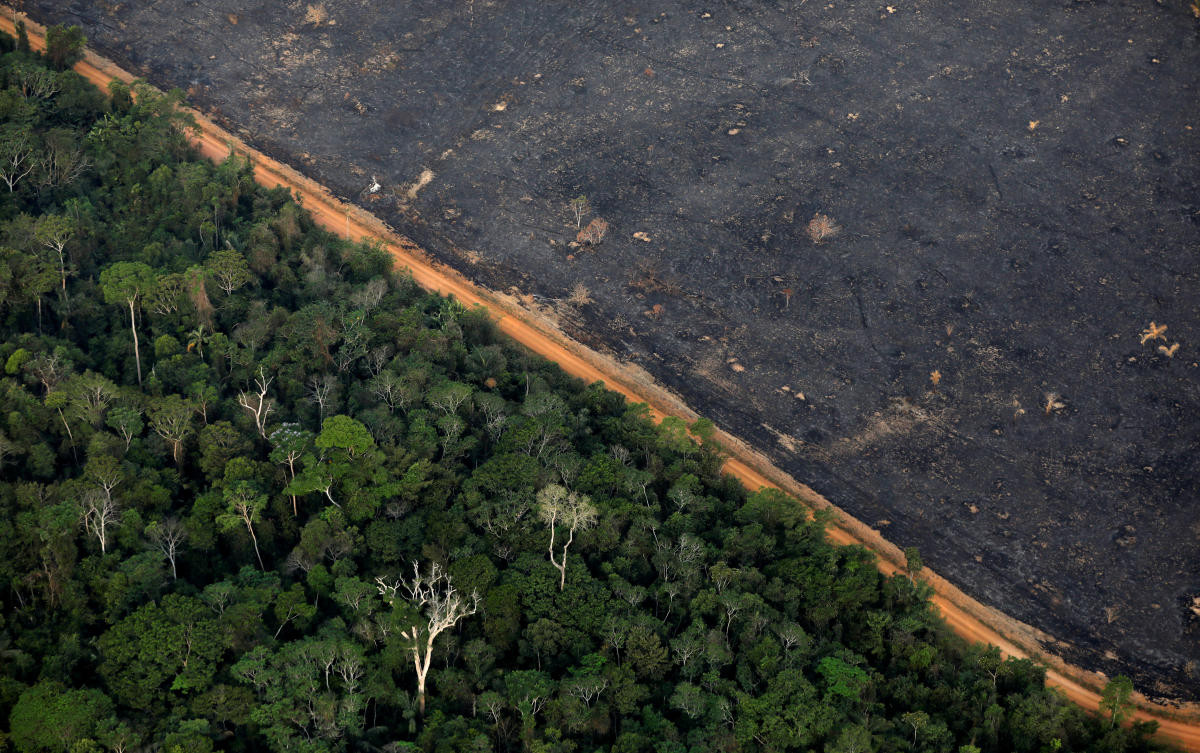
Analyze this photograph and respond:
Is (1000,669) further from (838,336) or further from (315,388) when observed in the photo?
(315,388)

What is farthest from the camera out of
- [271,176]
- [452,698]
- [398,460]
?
[271,176]

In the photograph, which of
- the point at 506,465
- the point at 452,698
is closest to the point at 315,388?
the point at 506,465

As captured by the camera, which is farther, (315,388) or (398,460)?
(315,388)

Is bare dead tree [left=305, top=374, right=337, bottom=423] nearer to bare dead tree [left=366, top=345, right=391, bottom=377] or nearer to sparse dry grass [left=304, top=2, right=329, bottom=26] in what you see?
bare dead tree [left=366, top=345, right=391, bottom=377]

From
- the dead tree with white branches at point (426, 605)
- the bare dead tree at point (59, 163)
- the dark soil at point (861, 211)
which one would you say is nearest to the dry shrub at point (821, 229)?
the dark soil at point (861, 211)

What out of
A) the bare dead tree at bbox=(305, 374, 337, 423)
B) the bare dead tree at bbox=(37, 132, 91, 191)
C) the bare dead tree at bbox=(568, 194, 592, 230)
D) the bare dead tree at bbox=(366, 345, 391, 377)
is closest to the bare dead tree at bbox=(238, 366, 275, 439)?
the bare dead tree at bbox=(305, 374, 337, 423)

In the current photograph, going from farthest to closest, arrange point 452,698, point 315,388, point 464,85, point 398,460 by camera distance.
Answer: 1. point 464,85
2. point 315,388
3. point 398,460
4. point 452,698

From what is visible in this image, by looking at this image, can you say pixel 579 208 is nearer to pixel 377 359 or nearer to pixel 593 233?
pixel 593 233
